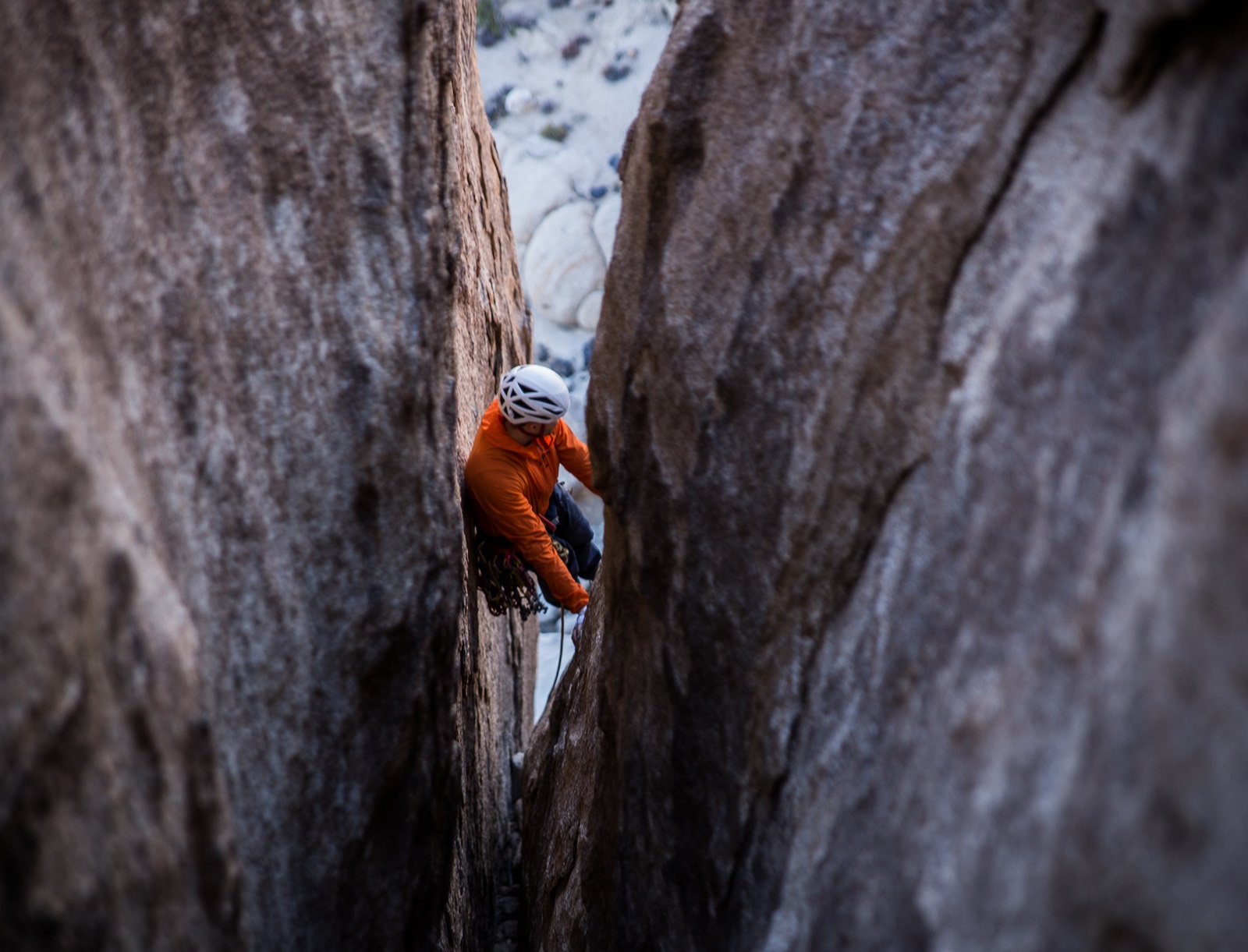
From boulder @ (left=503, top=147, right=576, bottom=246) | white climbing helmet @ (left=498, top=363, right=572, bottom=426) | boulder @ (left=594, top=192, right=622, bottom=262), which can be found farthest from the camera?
boulder @ (left=503, top=147, right=576, bottom=246)

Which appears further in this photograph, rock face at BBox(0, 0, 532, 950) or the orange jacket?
the orange jacket

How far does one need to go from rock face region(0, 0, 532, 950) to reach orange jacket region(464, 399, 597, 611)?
80 cm

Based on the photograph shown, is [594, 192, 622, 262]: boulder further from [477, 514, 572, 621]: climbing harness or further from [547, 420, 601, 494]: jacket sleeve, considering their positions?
[477, 514, 572, 621]: climbing harness

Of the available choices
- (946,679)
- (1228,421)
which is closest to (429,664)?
(946,679)

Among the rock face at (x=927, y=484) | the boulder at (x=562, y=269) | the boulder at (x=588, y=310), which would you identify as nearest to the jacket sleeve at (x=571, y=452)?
the rock face at (x=927, y=484)

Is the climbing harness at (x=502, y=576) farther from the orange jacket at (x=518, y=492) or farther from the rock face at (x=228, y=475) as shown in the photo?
the rock face at (x=228, y=475)

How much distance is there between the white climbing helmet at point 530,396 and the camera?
164 inches

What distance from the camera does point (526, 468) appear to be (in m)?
4.47

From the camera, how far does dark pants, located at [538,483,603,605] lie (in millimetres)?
5219

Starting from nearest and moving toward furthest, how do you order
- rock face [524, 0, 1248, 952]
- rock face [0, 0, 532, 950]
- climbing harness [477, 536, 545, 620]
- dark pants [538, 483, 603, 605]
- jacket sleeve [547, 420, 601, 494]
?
rock face [524, 0, 1248, 952] → rock face [0, 0, 532, 950] → climbing harness [477, 536, 545, 620] → jacket sleeve [547, 420, 601, 494] → dark pants [538, 483, 603, 605]

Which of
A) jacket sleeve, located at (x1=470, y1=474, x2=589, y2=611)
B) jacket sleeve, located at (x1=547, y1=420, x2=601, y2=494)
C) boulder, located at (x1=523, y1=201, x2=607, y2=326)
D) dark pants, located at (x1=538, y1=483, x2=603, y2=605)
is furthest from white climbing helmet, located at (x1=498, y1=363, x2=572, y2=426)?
boulder, located at (x1=523, y1=201, x2=607, y2=326)

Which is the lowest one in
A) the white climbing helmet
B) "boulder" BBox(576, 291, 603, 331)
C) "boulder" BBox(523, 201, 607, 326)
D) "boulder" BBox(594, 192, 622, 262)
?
"boulder" BBox(576, 291, 603, 331)

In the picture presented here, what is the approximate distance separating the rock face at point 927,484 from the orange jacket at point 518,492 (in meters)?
0.74

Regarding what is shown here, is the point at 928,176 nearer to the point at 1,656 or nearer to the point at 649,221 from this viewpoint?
the point at 649,221
